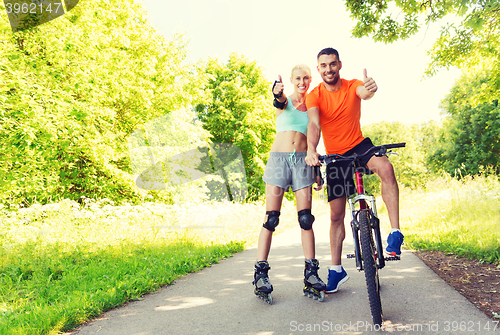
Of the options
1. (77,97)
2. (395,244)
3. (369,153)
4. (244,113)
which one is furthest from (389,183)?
(244,113)

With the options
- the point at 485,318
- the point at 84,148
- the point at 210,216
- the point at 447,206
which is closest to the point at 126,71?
the point at 84,148

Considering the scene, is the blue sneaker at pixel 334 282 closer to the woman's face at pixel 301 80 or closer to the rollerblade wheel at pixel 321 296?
the rollerblade wheel at pixel 321 296

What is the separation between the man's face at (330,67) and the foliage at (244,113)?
670 inches

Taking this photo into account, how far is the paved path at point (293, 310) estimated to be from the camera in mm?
2553

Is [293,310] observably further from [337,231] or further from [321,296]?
[337,231]

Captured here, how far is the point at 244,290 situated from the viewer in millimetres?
3828

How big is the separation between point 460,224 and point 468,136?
83.0 ft

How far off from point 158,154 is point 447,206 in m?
11.2

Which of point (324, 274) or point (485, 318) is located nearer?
point (485, 318)

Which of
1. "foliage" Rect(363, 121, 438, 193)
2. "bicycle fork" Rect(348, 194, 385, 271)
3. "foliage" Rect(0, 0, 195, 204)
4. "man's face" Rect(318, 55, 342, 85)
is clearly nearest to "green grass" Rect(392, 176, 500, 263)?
"bicycle fork" Rect(348, 194, 385, 271)

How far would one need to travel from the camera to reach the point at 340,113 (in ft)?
11.1

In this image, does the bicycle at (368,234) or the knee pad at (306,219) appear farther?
the knee pad at (306,219)

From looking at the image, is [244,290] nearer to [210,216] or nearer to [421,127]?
[210,216]

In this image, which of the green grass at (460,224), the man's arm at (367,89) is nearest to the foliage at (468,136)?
the green grass at (460,224)
